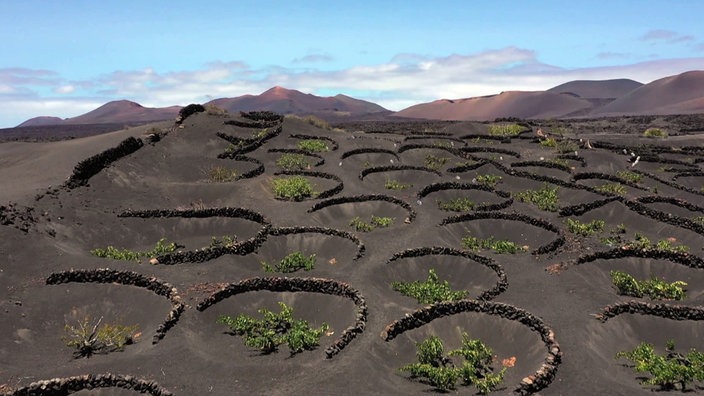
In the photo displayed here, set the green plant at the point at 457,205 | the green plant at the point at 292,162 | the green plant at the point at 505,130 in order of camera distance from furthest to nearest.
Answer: the green plant at the point at 505,130 → the green plant at the point at 292,162 → the green plant at the point at 457,205

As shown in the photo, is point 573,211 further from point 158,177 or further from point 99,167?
point 99,167

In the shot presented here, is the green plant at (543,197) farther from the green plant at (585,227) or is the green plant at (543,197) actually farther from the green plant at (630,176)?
the green plant at (630,176)

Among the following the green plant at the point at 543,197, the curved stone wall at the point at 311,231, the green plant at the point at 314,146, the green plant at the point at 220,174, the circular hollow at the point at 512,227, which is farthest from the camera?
the green plant at the point at 314,146

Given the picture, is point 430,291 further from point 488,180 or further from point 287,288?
point 488,180

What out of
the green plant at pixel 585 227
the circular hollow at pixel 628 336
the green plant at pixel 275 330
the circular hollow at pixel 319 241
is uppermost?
the circular hollow at pixel 319 241

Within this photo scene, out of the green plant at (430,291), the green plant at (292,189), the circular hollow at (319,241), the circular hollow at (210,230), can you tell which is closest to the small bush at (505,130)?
the green plant at (292,189)

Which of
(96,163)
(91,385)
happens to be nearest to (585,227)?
(91,385)

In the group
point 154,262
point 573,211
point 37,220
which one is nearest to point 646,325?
point 573,211

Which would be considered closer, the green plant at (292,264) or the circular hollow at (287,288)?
the circular hollow at (287,288)

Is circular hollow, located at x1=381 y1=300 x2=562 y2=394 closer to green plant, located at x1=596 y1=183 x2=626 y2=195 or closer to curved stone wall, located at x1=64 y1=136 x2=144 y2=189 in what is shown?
green plant, located at x1=596 y1=183 x2=626 y2=195
